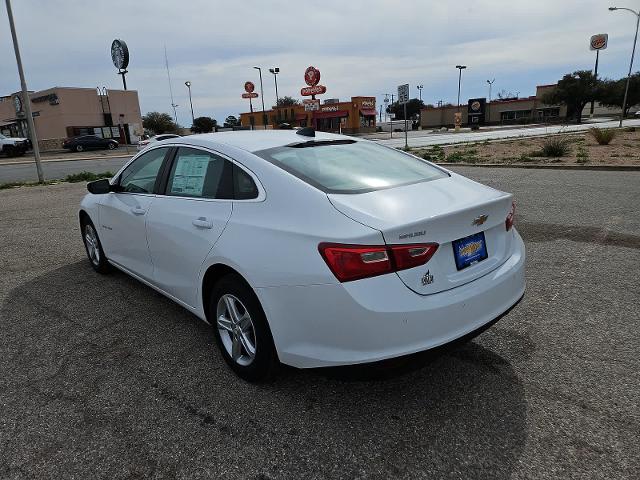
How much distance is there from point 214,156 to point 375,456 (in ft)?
7.17

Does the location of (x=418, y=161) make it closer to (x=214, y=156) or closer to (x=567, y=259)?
(x=214, y=156)

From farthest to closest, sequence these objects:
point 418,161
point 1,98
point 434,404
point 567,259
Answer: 1. point 1,98
2. point 567,259
3. point 418,161
4. point 434,404

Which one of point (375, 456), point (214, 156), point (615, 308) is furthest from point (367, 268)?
point (615, 308)

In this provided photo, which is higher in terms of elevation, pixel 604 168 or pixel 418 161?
pixel 418 161

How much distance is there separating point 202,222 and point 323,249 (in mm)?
1097

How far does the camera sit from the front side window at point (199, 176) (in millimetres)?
3184

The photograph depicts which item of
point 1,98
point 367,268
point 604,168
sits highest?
point 1,98

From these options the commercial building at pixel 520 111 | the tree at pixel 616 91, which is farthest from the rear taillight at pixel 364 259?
the commercial building at pixel 520 111

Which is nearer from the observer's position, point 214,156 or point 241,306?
point 241,306

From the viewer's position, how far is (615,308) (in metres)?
3.90

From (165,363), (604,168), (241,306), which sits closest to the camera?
(241,306)

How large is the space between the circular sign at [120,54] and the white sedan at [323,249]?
55.8 metres

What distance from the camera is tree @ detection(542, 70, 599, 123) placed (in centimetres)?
6925

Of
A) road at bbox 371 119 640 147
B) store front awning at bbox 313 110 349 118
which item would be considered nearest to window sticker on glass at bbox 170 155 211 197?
road at bbox 371 119 640 147
